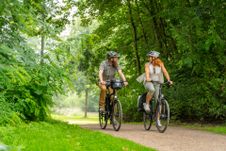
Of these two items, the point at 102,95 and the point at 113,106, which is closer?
the point at 113,106

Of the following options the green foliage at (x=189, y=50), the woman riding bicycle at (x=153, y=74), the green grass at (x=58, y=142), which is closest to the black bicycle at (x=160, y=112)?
the woman riding bicycle at (x=153, y=74)

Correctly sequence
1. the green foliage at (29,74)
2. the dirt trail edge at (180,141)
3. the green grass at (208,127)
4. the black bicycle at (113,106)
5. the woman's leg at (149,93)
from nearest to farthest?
1. the green foliage at (29,74)
2. the dirt trail edge at (180,141)
3. the black bicycle at (113,106)
4. the woman's leg at (149,93)
5. the green grass at (208,127)

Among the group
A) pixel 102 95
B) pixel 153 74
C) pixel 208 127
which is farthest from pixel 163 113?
pixel 208 127

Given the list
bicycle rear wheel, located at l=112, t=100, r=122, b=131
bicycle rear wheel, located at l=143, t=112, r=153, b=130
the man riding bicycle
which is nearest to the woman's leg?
bicycle rear wheel, located at l=143, t=112, r=153, b=130

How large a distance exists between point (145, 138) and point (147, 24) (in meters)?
13.6

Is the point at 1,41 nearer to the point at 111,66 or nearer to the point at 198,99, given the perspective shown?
the point at 111,66

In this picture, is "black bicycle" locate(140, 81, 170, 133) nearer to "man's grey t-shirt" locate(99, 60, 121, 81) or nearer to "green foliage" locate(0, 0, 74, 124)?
"man's grey t-shirt" locate(99, 60, 121, 81)

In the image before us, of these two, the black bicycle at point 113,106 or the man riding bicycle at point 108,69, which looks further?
the man riding bicycle at point 108,69

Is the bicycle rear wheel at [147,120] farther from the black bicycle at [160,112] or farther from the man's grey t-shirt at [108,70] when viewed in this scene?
the man's grey t-shirt at [108,70]

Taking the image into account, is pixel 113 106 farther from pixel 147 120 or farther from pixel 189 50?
pixel 189 50

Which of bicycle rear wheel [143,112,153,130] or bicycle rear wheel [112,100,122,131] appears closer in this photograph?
bicycle rear wheel [112,100,122,131]

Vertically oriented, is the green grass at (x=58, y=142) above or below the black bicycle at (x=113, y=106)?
below

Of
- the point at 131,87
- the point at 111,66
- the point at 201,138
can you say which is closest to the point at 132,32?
the point at 131,87

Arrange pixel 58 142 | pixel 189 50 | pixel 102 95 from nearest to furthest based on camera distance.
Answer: pixel 58 142
pixel 102 95
pixel 189 50
